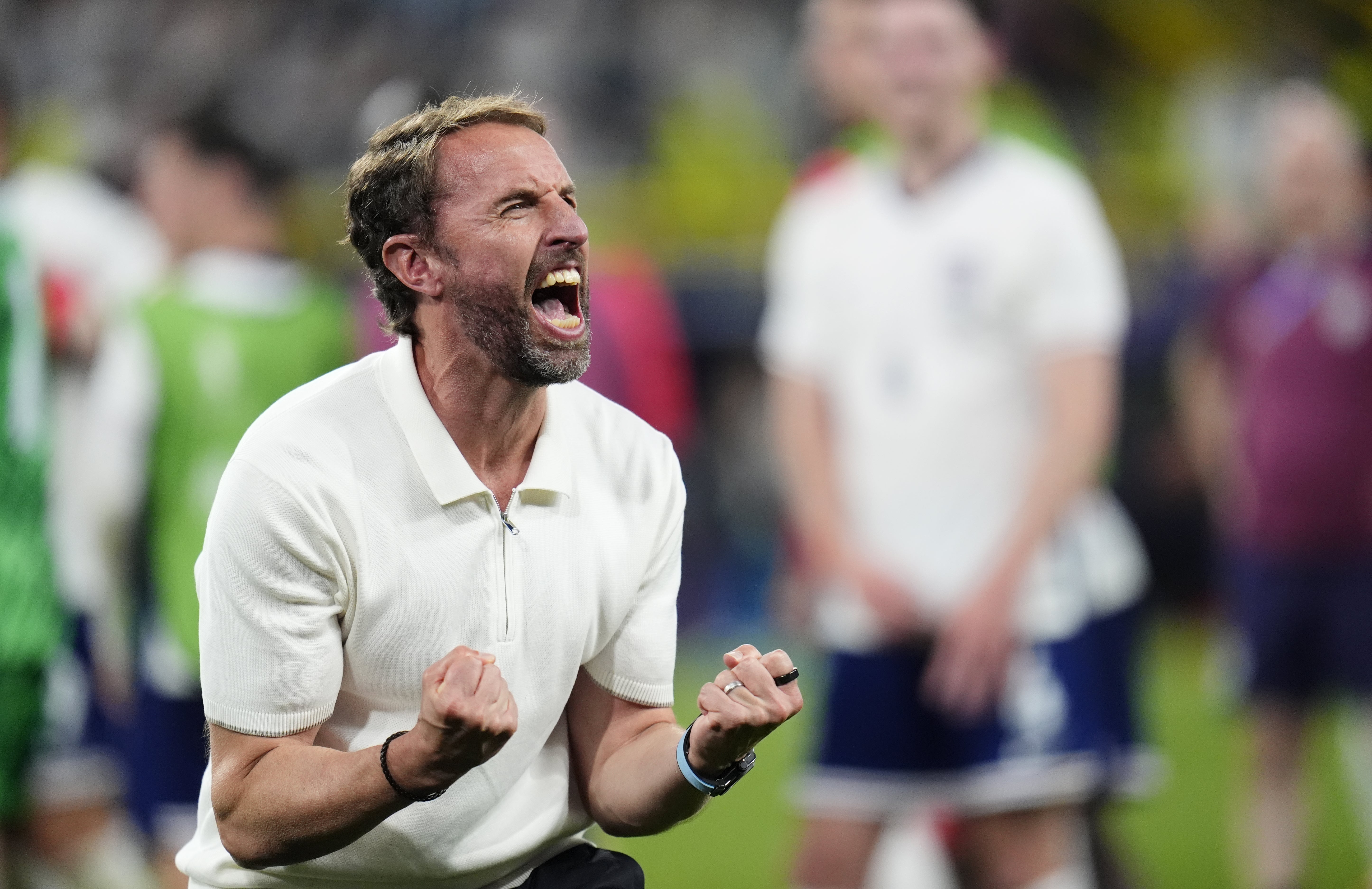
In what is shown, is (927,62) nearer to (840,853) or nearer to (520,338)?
(840,853)

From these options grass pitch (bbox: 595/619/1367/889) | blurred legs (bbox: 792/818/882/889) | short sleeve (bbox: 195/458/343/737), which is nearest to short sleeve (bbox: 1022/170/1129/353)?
grass pitch (bbox: 595/619/1367/889)

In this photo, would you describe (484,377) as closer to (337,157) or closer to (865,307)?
(865,307)

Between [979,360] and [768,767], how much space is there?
442cm

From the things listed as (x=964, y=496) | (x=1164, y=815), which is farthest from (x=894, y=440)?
(x=1164, y=815)

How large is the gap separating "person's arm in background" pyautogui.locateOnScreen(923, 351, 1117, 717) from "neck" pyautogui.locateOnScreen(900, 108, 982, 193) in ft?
1.95

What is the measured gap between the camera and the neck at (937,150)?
4.65m

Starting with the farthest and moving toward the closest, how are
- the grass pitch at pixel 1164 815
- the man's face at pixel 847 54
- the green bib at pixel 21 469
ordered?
the grass pitch at pixel 1164 815 < the man's face at pixel 847 54 < the green bib at pixel 21 469

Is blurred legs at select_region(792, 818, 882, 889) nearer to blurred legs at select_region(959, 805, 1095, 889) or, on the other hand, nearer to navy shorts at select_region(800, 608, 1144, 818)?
navy shorts at select_region(800, 608, 1144, 818)

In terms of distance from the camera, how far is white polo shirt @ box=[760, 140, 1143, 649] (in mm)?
4492

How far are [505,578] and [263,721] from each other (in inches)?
14.3

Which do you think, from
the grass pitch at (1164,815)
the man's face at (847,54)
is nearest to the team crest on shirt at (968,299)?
the man's face at (847,54)

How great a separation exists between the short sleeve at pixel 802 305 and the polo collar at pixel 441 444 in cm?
229

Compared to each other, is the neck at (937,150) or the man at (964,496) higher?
the neck at (937,150)

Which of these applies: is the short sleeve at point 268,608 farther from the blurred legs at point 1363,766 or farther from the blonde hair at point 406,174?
the blurred legs at point 1363,766
